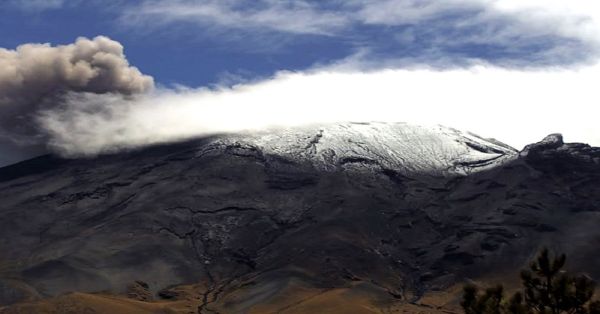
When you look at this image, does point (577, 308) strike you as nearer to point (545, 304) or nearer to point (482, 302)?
point (545, 304)

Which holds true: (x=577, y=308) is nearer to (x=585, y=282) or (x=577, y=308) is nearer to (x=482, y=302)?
(x=585, y=282)

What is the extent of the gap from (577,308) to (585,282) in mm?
1295

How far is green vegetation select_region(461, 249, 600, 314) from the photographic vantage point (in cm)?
3953

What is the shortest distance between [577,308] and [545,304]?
1.41 meters

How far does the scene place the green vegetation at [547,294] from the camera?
130 feet

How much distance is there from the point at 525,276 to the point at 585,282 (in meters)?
2.63

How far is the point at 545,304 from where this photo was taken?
4028 centimetres

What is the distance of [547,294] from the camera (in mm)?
40375

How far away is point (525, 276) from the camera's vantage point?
4025cm

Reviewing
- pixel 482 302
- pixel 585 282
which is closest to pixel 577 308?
pixel 585 282

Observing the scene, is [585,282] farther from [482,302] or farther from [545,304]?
[482,302]

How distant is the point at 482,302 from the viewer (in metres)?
41.5

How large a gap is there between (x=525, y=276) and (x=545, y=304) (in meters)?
1.60

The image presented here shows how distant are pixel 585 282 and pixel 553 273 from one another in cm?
147
